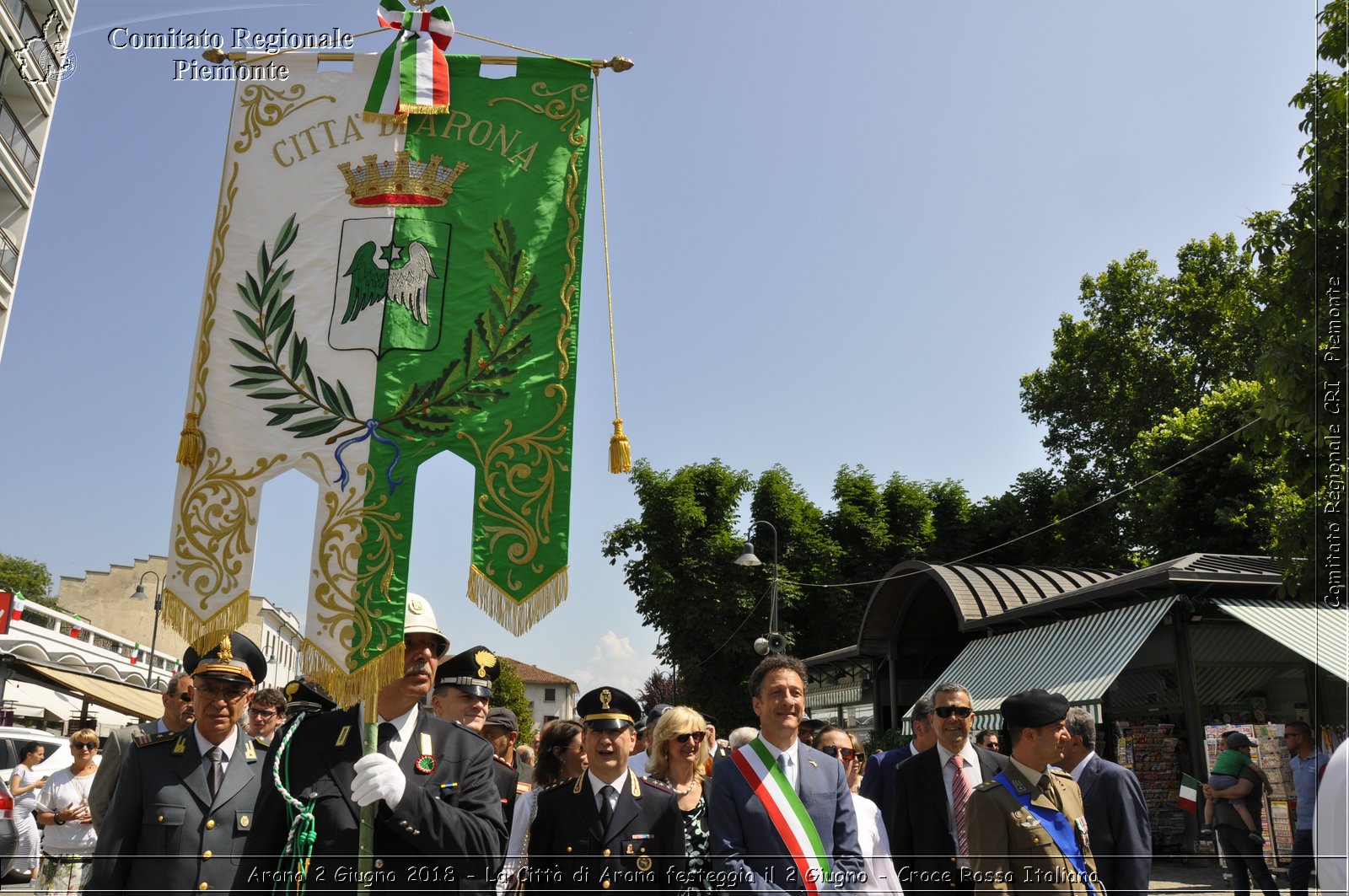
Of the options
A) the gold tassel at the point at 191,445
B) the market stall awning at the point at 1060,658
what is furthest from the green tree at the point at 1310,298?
the gold tassel at the point at 191,445

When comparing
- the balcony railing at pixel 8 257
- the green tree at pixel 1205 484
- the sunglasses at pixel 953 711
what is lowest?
the sunglasses at pixel 953 711

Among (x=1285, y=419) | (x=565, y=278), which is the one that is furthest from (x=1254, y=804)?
(x=565, y=278)

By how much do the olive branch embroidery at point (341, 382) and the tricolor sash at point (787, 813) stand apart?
80.1 inches

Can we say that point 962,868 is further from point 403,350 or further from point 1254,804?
point 1254,804

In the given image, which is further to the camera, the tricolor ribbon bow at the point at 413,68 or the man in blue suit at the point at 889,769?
the man in blue suit at the point at 889,769

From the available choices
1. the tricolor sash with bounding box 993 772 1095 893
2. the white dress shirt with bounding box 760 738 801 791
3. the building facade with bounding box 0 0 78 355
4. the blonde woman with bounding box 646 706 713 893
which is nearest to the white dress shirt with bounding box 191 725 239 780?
the blonde woman with bounding box 646 706 713 893

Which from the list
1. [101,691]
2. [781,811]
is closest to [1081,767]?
[781,811]

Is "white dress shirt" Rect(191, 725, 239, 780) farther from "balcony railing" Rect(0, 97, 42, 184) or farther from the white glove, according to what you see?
"balcony railing" Rect(0, 97, 42, 184)

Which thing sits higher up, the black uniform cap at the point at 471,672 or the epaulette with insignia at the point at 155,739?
the black uniform cap at the point at 471,672

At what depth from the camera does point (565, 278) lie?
15.8 feet

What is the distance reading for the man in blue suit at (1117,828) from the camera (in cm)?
485

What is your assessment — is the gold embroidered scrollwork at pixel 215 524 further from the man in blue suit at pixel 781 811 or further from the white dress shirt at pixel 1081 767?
the white dress shirt at pixel 1081 767

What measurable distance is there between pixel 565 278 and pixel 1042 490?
109ft

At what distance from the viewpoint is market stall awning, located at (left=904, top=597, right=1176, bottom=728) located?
1404 cm
